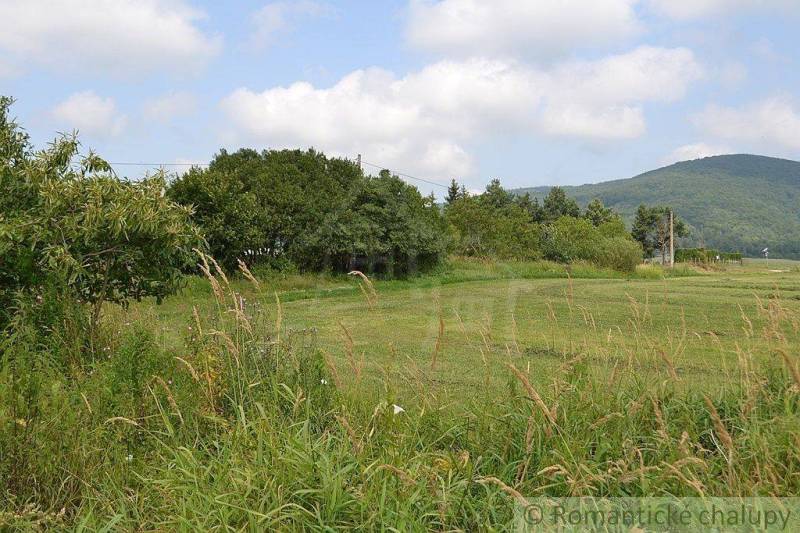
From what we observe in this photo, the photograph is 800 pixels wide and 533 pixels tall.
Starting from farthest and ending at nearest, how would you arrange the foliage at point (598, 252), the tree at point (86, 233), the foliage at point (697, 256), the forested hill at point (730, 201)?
the forested hill at point (730, 201) → the foliage at point (697, 256) → the foliage at point (598, 252) → the tree at point (86, 233)

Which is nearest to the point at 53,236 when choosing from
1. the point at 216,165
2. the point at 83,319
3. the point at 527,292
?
the point at 83,319

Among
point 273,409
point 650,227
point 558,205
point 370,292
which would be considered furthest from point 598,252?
point 650,227

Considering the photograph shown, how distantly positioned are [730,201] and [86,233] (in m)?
137

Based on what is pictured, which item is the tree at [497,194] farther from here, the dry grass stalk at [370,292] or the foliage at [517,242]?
the dry grass stalk at [370,292]

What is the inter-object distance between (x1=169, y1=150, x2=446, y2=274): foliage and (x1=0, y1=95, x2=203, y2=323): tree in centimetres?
1096

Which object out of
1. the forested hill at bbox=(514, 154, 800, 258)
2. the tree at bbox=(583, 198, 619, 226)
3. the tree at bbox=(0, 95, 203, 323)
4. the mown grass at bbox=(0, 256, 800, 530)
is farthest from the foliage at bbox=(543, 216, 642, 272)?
the forested hill at bbox=(514, 154, 800, 258)

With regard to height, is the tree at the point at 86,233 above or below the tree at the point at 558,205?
below

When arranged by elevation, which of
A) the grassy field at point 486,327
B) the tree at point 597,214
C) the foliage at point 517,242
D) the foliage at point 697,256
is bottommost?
the grassy field at point 486,327

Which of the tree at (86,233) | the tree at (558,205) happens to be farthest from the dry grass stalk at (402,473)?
the tree at (558,205)

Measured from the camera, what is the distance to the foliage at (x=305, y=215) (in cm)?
1722

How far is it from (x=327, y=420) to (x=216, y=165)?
61.2ft

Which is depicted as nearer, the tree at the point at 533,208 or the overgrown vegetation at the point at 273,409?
the overgrown vegetation at the point at 273,409

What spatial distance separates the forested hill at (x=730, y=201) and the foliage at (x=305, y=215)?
2192 inches

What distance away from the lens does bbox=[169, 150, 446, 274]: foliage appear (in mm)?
17219
